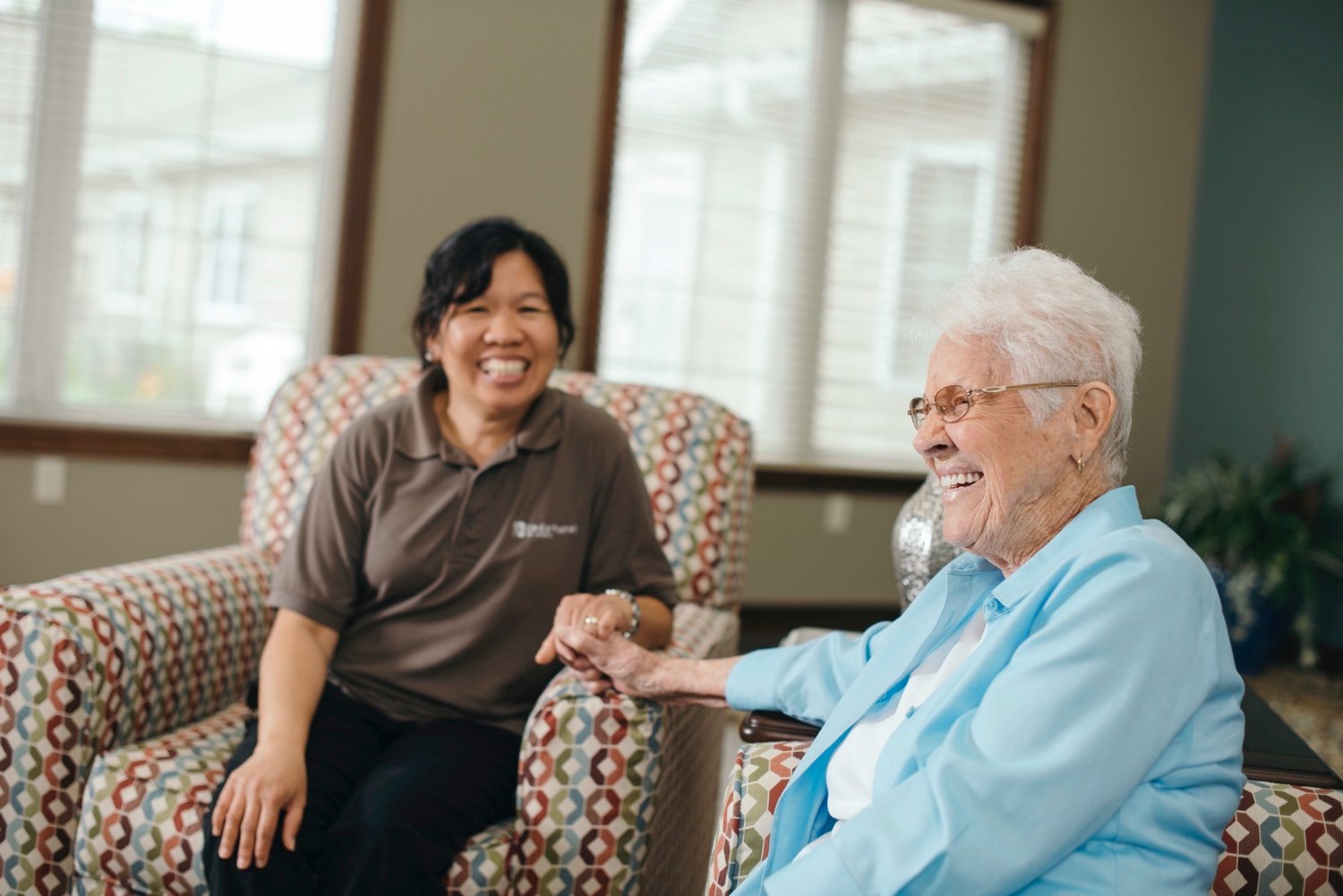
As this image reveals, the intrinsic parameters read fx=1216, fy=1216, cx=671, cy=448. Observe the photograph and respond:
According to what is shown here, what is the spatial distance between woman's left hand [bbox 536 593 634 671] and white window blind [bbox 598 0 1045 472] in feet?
8.17

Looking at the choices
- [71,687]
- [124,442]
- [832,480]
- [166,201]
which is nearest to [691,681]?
[71,687]

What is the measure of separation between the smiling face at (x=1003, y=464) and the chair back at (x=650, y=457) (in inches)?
36.4

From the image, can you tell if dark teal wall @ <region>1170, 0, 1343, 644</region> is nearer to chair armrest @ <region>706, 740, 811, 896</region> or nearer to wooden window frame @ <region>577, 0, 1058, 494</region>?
wooden window frame @ <region>577, 0, 1058, 494</region>

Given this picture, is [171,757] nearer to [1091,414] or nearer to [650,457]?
[650,457]

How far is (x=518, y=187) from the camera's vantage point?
12.5ft

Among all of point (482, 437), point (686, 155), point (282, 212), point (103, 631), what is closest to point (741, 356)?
point (686, 155)

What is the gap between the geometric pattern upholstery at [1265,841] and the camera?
1.19 meters

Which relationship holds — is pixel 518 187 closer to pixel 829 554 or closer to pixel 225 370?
pixel 225 370

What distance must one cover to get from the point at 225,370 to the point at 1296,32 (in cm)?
421

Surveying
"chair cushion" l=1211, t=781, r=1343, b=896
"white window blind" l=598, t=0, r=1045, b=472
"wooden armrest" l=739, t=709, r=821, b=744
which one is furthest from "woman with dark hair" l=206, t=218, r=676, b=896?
"white window blind" l=598, t=0, r=1045, b=472

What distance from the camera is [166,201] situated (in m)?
3.43

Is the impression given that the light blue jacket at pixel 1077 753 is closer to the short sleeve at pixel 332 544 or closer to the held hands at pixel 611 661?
the held hands at pixel 611 661

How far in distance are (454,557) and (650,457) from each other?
19.7 inches

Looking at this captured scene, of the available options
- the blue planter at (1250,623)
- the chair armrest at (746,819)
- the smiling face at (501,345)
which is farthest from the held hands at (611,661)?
the blue planter at (1250,623)
